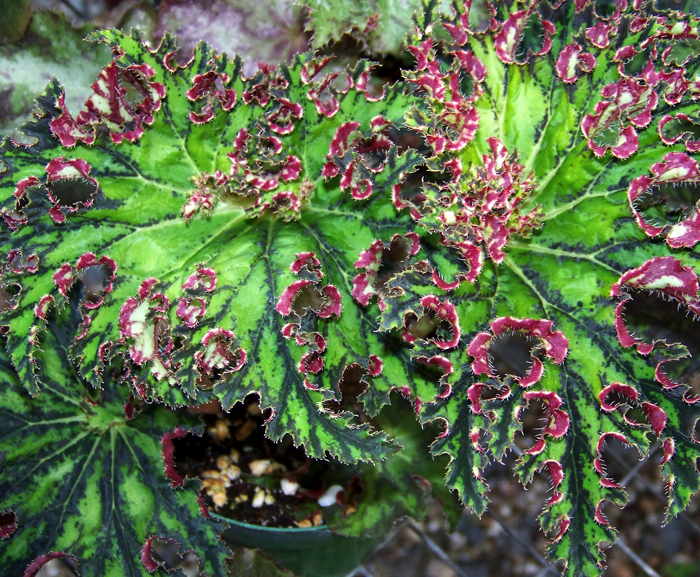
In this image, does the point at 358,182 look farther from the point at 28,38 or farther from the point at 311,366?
the point at 28,38

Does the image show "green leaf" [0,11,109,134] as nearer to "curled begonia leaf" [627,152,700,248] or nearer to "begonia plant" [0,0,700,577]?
"begonia plant" [0,0,700,577]

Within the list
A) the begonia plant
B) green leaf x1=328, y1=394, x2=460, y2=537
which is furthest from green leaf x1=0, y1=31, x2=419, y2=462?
green leaf x1=328, y1=394, x2=460, y2=537

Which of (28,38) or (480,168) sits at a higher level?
(480,168)

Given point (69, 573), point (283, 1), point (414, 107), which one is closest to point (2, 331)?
point (414, 107)

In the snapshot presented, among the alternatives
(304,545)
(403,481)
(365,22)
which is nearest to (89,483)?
(304,545)

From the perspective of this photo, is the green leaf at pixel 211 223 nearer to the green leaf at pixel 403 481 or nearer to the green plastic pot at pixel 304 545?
the green leaf at pixel 403 481
